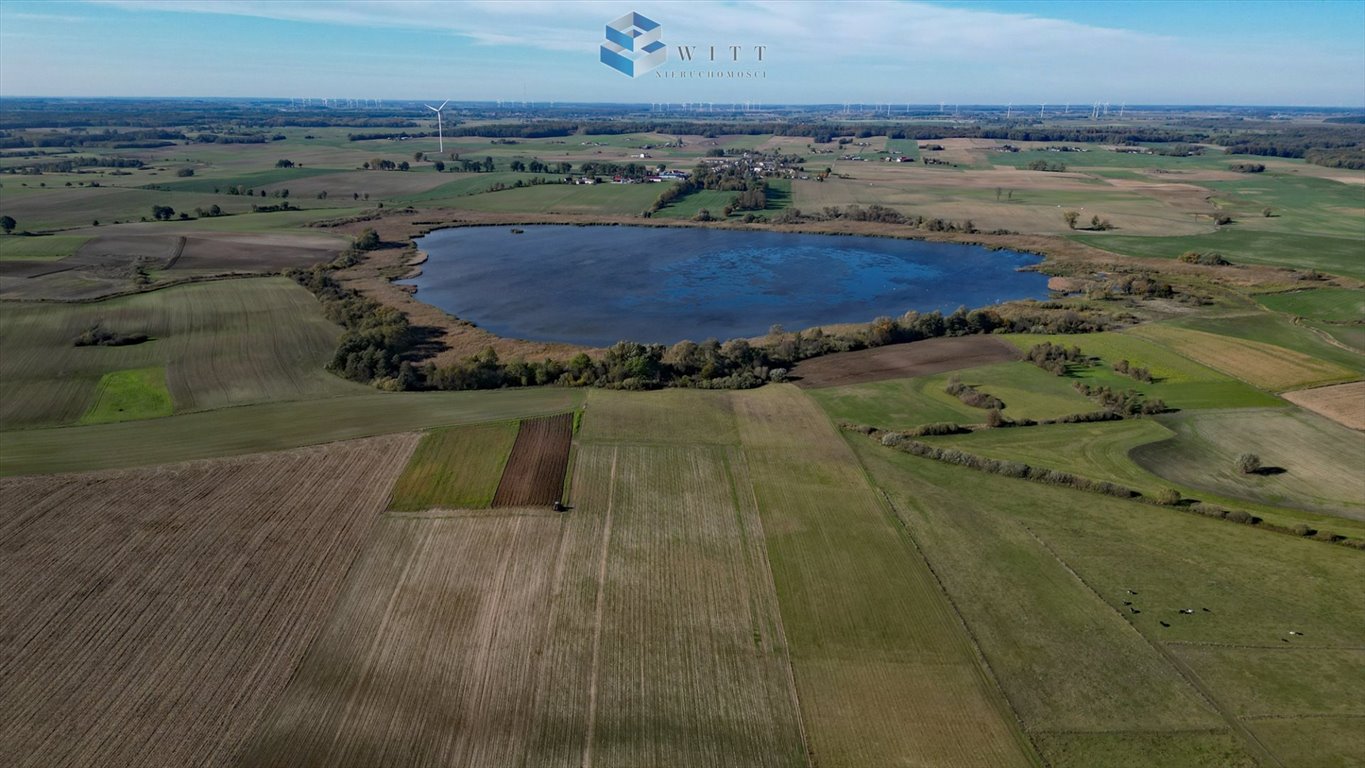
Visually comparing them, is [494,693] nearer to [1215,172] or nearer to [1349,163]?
[1215,172]

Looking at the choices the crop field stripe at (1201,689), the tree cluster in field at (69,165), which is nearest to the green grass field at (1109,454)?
the crop field stripe at (1201,689)

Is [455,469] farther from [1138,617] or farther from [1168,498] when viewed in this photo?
[1168,498]

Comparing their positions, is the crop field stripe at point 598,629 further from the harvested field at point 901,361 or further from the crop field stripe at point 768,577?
the harvested field at point 901,361

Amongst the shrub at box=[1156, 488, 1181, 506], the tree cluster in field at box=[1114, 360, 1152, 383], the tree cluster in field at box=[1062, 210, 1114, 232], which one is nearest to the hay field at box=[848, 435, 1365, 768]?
the shrub at box=[1156, 488, 1181, 506]

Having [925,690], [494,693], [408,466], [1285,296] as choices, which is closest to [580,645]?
[494,693]

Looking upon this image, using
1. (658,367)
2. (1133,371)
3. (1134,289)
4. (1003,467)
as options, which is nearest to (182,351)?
(658,367)

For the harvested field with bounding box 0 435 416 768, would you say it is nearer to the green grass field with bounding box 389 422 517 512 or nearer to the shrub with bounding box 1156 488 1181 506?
the green grass field with bounding box 389 422 517 512
